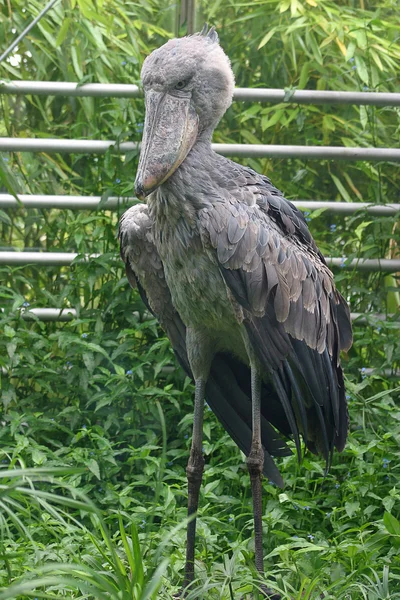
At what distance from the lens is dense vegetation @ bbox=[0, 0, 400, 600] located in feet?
9.87

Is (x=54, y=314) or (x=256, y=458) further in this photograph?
(x=54, y=314)

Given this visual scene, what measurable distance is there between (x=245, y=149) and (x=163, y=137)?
5.55 feet

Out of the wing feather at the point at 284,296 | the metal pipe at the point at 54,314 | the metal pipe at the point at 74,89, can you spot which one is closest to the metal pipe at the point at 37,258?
the metal pipe at the point at 54,314

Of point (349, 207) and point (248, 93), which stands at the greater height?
point (248, 93)

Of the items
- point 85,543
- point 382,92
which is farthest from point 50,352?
point 382,92

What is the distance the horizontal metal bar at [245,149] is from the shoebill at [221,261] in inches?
52.7

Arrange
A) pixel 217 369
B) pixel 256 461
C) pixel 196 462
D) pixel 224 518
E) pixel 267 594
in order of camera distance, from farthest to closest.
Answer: pixel 224 518 < pixel 217 369 < pixel 196 462 < pixel 256 461 < pixel 267 594

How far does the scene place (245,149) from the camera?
14.1ft

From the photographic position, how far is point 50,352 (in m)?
4.03

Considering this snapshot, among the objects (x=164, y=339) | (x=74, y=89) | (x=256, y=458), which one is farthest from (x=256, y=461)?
(x=74, y=89)

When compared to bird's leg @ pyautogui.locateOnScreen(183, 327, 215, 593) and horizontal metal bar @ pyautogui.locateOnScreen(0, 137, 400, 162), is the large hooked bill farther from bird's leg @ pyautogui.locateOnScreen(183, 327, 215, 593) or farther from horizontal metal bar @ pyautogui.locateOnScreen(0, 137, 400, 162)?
horizontal metal bar @ pyautogui.locateOnScreen(0, 137, 400, 162)

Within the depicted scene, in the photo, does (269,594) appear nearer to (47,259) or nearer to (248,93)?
(47,259)

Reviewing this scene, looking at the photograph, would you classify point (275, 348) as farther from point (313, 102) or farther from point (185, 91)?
point (313, 102)

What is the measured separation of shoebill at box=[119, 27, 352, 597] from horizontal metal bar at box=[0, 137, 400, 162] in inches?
52.7
